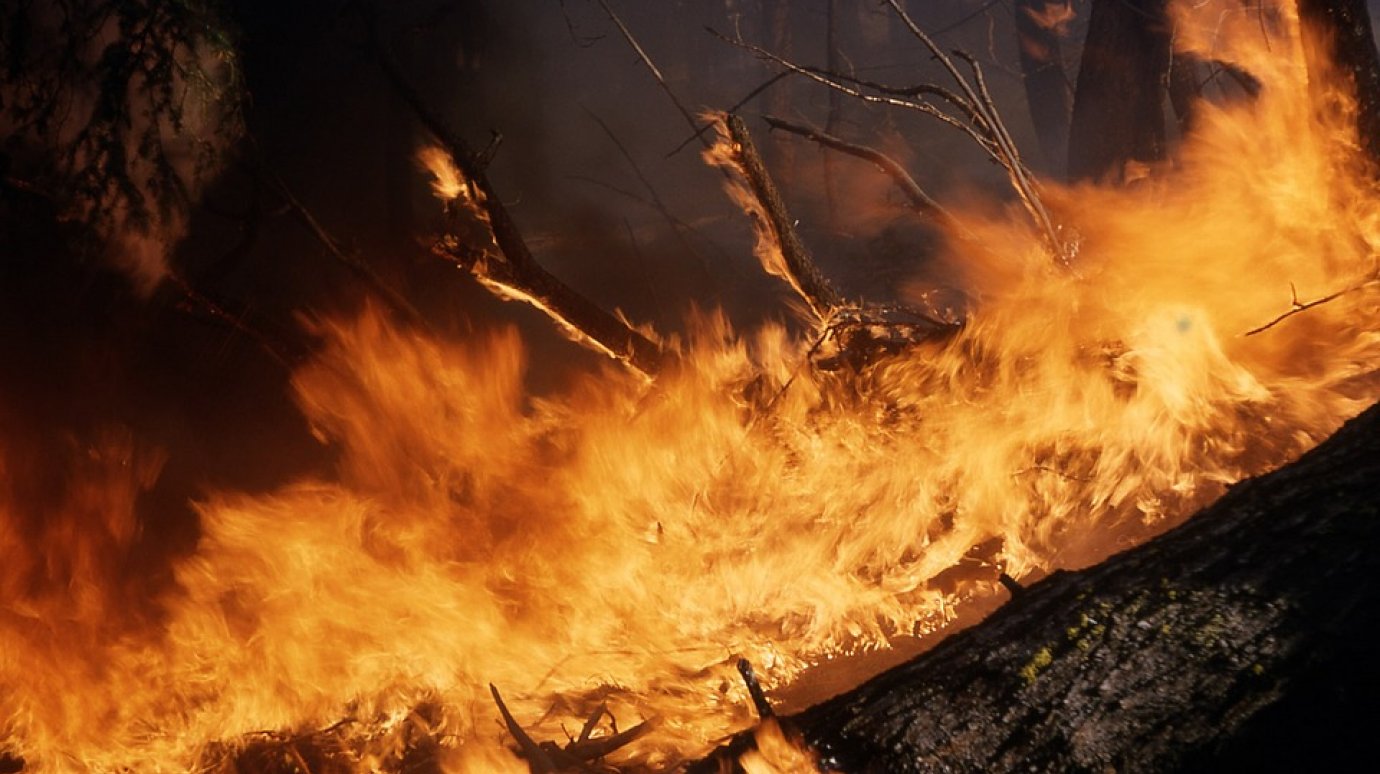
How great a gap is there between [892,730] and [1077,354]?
2.78 m

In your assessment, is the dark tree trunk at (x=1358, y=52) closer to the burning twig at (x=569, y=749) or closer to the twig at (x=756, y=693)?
the twig at (x=756, y=693)

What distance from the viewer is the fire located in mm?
3994

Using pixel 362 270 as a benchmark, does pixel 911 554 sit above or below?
below

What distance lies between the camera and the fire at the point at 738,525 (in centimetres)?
399

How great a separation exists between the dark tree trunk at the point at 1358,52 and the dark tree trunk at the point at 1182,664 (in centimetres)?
254

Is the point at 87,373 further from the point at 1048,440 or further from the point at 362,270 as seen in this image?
the point at 1048,440

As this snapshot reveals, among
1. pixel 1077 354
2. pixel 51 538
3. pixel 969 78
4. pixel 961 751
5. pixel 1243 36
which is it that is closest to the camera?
pixel 961 751

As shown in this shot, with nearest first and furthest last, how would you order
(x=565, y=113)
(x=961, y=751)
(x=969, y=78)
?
A: (x=961, y=751), (x=565, y=113), (x=969, y=78)

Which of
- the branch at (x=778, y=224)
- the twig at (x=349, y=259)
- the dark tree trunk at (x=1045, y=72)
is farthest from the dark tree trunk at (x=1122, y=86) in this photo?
the twig at (x=349, y=259)

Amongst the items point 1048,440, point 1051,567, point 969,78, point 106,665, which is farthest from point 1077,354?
point 969,78

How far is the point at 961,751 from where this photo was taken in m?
1.99

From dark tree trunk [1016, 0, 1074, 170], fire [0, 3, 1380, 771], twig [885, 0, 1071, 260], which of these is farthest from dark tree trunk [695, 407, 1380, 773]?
dark tree trunk [1016, 0, 1074, 170]

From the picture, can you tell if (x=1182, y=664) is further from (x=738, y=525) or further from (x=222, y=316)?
(x=222, y=316)

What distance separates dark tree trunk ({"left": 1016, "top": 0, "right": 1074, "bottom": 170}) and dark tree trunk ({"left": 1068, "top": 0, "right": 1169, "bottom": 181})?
357 cm
